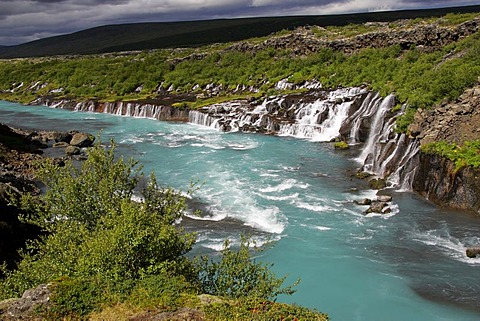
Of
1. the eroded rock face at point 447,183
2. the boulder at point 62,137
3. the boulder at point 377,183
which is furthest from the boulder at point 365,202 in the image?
the boulder at point 62,137

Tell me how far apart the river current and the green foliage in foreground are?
3.50 m

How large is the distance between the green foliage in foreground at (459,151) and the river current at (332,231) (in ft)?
11.5

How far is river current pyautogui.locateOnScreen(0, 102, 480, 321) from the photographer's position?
20359 millimetres

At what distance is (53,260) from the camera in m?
14.6

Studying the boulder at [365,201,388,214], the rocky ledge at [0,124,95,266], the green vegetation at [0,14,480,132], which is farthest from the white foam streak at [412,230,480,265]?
the rocky ledge at [0,124,95,266]

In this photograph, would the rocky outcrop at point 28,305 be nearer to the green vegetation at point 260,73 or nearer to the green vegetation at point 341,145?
the green vegetation at point 260,73

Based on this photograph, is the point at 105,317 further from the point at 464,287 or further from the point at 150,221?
the point at 464,287

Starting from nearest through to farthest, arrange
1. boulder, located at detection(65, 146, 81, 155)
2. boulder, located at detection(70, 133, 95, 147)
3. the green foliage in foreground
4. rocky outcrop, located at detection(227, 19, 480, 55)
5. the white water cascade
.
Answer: the green foliage in foreground → the white water cascade → boulder, located at detection(65, 146, 81, 155) → boulder, located at detection(70, 133, 95, 147) → rocky outcrop, located at detection(227, 19, 480, 55)

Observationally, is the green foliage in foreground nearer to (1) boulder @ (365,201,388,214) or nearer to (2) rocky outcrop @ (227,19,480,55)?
(1) boulder @ (365,201,388,214)

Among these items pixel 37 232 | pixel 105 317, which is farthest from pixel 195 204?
pixel 105 317

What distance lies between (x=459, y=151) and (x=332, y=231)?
454 inches

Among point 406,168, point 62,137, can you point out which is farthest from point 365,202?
point 62,137

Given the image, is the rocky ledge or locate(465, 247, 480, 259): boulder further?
the rocky ledge

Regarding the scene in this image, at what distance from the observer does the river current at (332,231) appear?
20.4m
